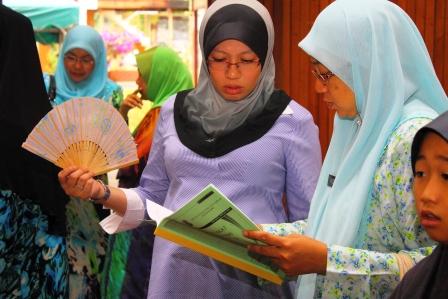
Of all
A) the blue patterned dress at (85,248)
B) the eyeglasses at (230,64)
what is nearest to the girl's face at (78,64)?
the blue patterned dress at (85,248)

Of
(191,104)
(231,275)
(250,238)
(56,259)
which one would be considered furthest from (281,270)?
(56,259)

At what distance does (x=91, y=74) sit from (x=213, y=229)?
3.32m

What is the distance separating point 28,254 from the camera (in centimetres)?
259

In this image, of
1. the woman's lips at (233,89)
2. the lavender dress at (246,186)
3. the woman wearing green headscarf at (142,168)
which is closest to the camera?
the lavender dress at (246,186)

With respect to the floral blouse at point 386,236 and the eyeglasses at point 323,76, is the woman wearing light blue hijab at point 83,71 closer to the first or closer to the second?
the eyeglasses at point 323,76

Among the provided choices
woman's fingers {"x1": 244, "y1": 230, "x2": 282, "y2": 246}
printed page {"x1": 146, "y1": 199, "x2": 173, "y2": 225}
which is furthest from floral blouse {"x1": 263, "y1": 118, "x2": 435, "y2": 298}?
printed page {"x1": 146, "y1": 199, "x2": 173, "y2": 225}

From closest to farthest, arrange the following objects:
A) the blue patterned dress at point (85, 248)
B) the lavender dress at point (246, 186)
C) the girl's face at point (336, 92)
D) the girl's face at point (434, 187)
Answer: the girl's face at point (434, 187) < the girl's face at point (336, 92) < the lavender dress at point (246, 186) < the blue patterned dress at point (85, 248)

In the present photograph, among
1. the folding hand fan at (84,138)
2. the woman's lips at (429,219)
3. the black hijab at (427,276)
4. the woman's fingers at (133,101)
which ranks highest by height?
the woman's lips at (429,219)

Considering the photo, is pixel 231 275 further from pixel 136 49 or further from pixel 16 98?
pixel 136 49

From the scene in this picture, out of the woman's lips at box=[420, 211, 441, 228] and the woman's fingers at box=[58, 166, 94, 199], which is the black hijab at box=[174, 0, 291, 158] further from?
the woman's lips at box=[420, 211, 441, 228]

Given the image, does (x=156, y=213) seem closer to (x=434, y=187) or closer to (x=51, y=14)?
(x=434, y=187)

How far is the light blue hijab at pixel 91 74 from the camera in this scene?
477cm

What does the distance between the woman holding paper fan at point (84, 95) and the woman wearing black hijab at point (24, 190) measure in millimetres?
602

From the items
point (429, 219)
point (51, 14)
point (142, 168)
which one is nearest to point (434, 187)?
point (429, 219)
